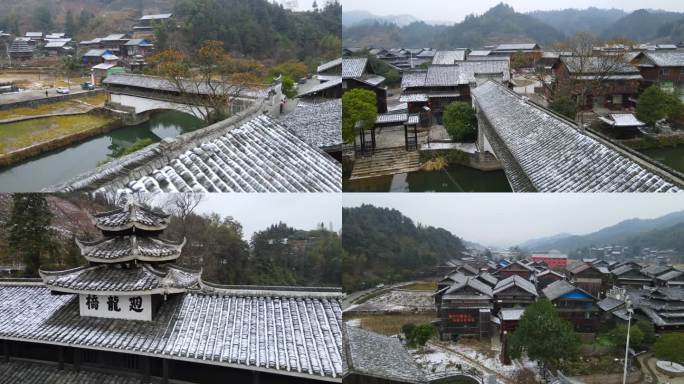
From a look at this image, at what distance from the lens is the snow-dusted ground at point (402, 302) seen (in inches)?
141

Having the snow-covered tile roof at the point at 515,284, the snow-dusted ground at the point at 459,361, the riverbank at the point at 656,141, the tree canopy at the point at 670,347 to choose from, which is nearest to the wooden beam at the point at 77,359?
the snow-dusted ground at the point at 459,361

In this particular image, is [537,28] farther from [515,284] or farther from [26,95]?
[26,95]

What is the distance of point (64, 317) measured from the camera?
446 cm

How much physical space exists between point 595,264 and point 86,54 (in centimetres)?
950

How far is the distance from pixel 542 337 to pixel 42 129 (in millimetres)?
7444

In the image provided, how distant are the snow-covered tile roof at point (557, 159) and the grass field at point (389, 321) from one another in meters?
1.38

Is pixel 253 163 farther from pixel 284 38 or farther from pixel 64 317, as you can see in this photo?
pixel 284 38

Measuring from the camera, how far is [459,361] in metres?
3.77

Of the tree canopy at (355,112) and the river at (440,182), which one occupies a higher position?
the tree canopy at (355,112)

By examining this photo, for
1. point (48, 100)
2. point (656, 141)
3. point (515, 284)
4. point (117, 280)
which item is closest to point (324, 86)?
point (117, 280)

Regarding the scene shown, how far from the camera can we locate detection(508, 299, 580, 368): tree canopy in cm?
365

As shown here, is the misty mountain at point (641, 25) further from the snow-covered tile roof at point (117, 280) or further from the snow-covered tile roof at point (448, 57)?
the snow-covered tile roof at point (117, 280)

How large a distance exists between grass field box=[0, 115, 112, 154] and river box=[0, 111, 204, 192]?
30cm

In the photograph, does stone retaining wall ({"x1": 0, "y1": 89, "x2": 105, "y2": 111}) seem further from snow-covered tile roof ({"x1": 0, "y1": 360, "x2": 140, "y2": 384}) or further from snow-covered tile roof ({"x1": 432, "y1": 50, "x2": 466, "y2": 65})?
snow-covered tile roof ({"x1": 432, "y1": 50, "x2": 466, "y2": 65})
